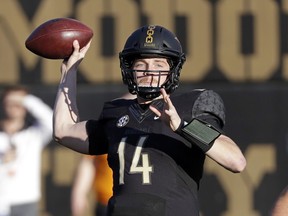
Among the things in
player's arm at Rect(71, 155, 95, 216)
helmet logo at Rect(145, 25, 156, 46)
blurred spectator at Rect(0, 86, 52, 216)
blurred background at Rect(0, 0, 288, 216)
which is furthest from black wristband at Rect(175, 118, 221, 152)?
blurred background at Rect(0, 0, 288, 216)

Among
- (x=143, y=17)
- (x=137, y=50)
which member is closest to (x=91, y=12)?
(x=143, y=17)

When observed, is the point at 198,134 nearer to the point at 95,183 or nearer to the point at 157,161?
the point at 157,161

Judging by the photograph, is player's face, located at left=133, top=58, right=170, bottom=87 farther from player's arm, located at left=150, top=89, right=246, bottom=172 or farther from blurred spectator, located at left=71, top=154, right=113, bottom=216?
blurred spectator, located at left=71, top=154, right=113, bottom=216

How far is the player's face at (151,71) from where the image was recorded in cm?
349

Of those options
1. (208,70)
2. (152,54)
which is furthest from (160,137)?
(208,70)

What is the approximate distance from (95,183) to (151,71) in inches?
116

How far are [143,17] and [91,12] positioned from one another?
414 mm

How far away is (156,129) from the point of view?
349 centimetres

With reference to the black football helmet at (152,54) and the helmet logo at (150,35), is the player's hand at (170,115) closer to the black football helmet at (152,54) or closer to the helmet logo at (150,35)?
the black football helmet at (152,54)

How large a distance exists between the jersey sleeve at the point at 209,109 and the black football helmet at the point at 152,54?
110 mm

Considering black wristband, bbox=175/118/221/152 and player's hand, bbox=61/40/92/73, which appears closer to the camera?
black wristband, bbox=175/118/221/152

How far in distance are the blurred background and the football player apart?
383 cm

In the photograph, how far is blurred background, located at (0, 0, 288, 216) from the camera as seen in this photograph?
749cm

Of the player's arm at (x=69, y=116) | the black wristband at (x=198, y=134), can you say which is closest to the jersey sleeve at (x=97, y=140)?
the player's arm at (x=69, y=116)
